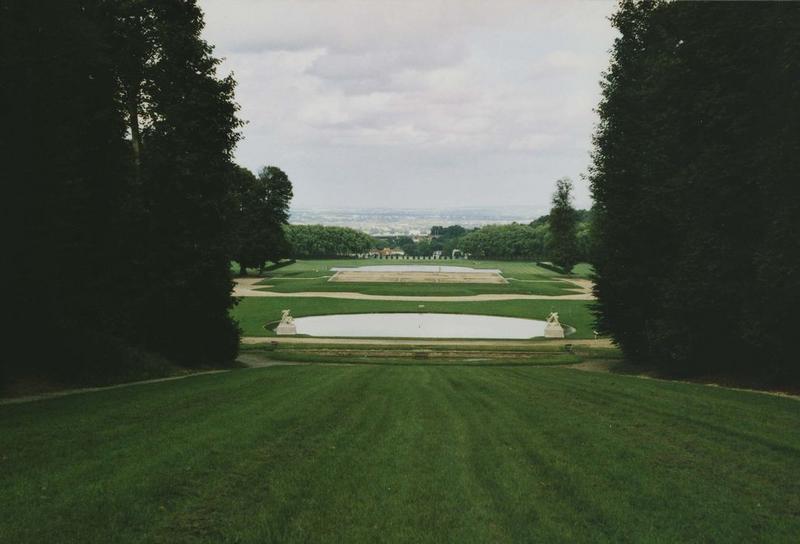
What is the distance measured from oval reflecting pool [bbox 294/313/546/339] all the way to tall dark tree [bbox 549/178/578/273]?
53.8 metres

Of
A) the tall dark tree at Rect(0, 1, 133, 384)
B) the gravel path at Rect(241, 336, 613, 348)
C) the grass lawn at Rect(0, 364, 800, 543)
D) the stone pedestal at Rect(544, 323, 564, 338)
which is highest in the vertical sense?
the tall dark tree at Rect(0, 1, 133, 384)

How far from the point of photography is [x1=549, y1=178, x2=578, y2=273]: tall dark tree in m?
92.6

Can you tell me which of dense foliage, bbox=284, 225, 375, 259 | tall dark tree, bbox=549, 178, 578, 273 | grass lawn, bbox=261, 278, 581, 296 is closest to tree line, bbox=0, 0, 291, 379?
grass lawn, bbox=261, 278, 581, 296

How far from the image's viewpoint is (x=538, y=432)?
Result: 1011 centimetres

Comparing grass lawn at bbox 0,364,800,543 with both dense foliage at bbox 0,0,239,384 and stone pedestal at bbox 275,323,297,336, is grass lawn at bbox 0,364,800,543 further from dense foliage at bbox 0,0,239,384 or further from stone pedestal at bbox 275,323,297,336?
stone pedestal at bbox 275,323,297,336

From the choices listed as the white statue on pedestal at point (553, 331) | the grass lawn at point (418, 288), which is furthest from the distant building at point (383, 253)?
the white statue on pedestal at point (553, 331)

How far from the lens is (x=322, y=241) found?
138 meters

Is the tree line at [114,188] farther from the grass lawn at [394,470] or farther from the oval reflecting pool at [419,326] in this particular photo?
the oval reflecting pool at [419,326]

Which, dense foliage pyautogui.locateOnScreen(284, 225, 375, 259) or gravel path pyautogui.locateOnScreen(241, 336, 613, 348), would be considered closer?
gravel path pyautogui.locateOnScreen(241, 336, 613, 348)

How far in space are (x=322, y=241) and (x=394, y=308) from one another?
3719 inches

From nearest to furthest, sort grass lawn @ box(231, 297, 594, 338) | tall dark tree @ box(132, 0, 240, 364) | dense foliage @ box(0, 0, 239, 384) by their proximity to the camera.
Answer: dense foliage @ box(0, 0, 239, 384) < tall dark tree @ box(132, 0, 240, 364) < grass lawn @ box(231, 297, 594, 338)

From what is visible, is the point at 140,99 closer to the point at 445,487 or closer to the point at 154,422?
the point at 154,422

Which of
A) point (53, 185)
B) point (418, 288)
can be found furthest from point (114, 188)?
point (418, 288)

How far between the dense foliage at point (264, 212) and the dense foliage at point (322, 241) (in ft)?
168
